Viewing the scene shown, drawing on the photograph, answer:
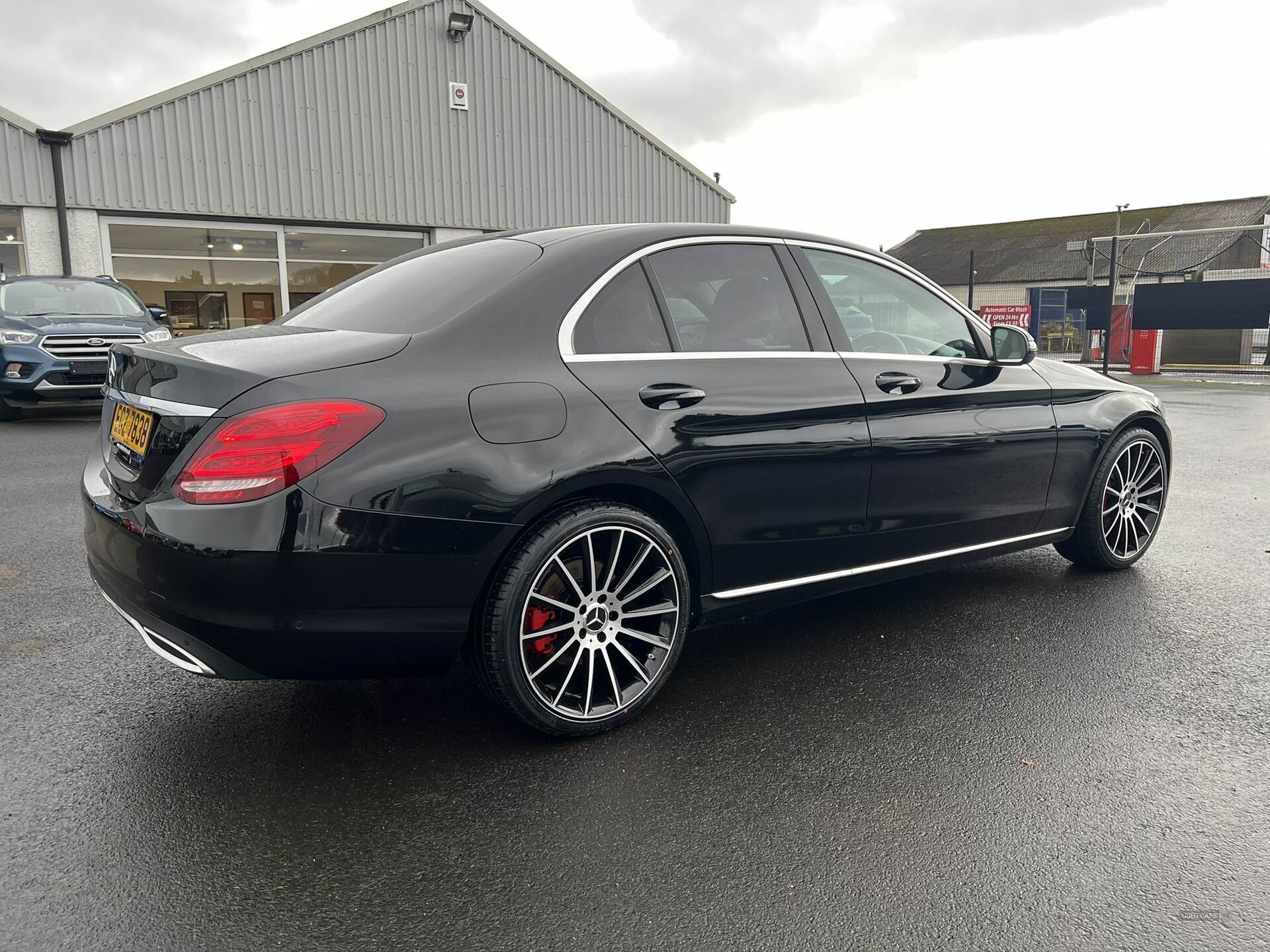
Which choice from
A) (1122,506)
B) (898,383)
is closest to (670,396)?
(898,383)

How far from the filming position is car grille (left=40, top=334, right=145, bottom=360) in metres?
10.2

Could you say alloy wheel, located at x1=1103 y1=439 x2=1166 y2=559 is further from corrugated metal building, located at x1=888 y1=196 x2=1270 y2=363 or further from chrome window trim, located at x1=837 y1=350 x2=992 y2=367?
corrugated metal building, located at x1=888 y1=196 x2=1270 y2=363

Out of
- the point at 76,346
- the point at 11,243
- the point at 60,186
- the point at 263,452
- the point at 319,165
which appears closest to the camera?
the point at 263,452

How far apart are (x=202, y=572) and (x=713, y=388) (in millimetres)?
1612

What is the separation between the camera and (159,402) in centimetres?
256

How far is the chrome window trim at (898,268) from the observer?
11.9 feet

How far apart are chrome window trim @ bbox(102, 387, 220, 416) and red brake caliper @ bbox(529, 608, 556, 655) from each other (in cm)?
103

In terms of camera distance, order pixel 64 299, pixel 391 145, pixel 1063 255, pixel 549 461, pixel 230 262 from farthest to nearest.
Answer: pixel 1063 255, pixel 391 145, pixel 230 262, pixel 64 299, pixel 549 461

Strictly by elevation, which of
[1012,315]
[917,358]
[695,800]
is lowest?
[695,800]

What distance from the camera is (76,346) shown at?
1027cm

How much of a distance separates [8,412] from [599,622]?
35.6 feet

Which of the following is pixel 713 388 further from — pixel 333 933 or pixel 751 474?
pixel 333 933

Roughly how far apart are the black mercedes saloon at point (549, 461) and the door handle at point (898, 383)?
0.07 ft

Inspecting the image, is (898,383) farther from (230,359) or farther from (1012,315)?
(1012,315)
